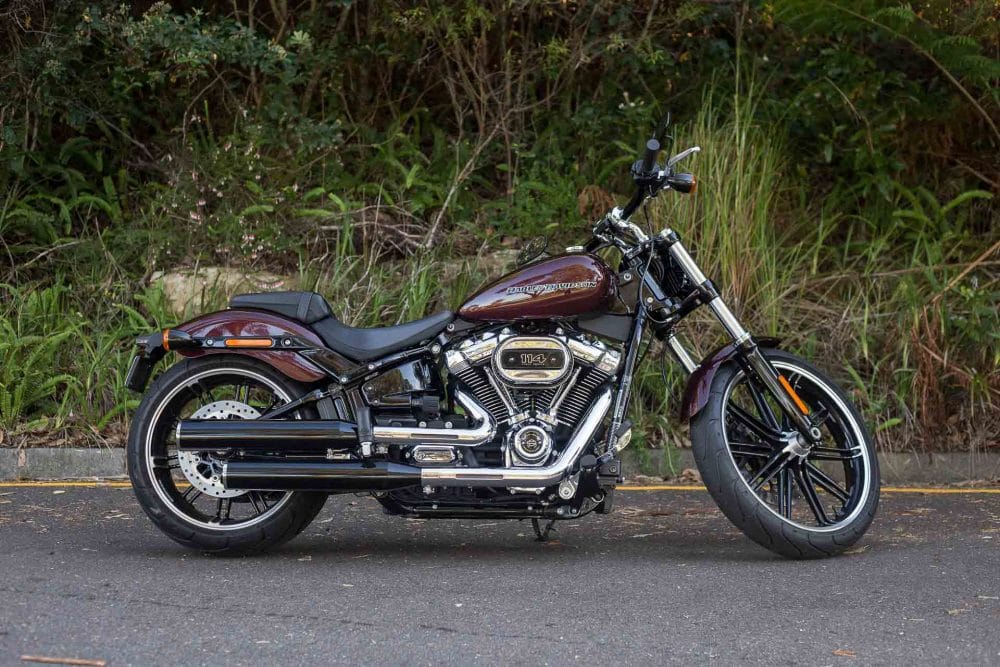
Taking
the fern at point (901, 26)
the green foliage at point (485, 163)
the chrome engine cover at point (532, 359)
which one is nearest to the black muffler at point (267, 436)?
the chrome engine cover at point (532, 359)

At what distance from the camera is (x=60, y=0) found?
9852mm

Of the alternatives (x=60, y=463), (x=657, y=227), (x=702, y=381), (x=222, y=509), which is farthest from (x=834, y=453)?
(x=60, y=463)

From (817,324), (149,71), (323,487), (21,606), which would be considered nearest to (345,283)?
(149,71)

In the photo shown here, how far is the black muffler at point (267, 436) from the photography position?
18.1ft

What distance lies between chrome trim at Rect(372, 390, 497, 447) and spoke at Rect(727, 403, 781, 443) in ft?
3.51

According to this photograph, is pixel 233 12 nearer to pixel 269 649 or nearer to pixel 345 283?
pixel 345 283

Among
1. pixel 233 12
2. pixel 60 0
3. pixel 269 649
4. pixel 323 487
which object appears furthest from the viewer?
pixel 233 12

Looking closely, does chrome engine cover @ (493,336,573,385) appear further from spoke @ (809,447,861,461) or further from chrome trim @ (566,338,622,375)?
spoke @ (809,447,861,461)

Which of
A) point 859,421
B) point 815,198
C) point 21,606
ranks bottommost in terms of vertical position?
point 21,606

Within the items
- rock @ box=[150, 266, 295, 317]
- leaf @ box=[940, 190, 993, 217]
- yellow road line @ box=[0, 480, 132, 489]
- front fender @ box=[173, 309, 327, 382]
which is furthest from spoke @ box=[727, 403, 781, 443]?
leaf @ box=[940, 190, 993, 217]

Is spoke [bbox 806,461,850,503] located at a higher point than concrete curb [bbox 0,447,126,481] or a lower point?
higher

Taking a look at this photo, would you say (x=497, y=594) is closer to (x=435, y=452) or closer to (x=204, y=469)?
(x=435, y=452)

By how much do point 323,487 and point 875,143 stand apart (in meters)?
5.89

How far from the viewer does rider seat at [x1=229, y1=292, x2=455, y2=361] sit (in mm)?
5605
